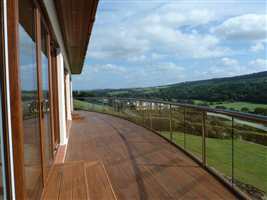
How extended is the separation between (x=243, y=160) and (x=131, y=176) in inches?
50.0

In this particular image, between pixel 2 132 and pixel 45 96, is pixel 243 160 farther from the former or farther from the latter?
pixel 2 132

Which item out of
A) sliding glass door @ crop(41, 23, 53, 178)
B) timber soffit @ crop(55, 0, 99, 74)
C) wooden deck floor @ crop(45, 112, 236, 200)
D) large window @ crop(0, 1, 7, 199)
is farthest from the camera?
timber soffit @ crop(55, 0, 99, 74)

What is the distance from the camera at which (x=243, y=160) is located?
3.26m

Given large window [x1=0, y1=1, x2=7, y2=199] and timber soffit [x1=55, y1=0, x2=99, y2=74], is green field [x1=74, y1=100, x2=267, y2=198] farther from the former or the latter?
timber soffit [x1=55, y1=0, x2=99, y2=74]

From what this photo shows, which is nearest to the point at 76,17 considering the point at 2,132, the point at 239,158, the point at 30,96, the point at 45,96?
the point at 45,96

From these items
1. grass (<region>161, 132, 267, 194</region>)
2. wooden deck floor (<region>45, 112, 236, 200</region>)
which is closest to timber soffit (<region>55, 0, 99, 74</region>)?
wooden deck floor (<region>45, 112, 236, 200</region>)

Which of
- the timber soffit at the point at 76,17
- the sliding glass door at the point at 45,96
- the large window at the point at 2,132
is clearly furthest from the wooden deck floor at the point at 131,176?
the timber soffit at the point at 76,17

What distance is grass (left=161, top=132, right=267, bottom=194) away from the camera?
9.73 feet

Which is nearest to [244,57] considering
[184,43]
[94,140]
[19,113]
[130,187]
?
[184,43]

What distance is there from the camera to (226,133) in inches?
132

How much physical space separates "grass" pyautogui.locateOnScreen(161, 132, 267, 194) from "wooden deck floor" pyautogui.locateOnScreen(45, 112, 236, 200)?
0.85 feet

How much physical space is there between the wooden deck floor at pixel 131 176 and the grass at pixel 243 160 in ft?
0.85

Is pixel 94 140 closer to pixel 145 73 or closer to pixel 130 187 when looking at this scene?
pixel 130 187

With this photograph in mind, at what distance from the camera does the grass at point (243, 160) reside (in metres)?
2.96
